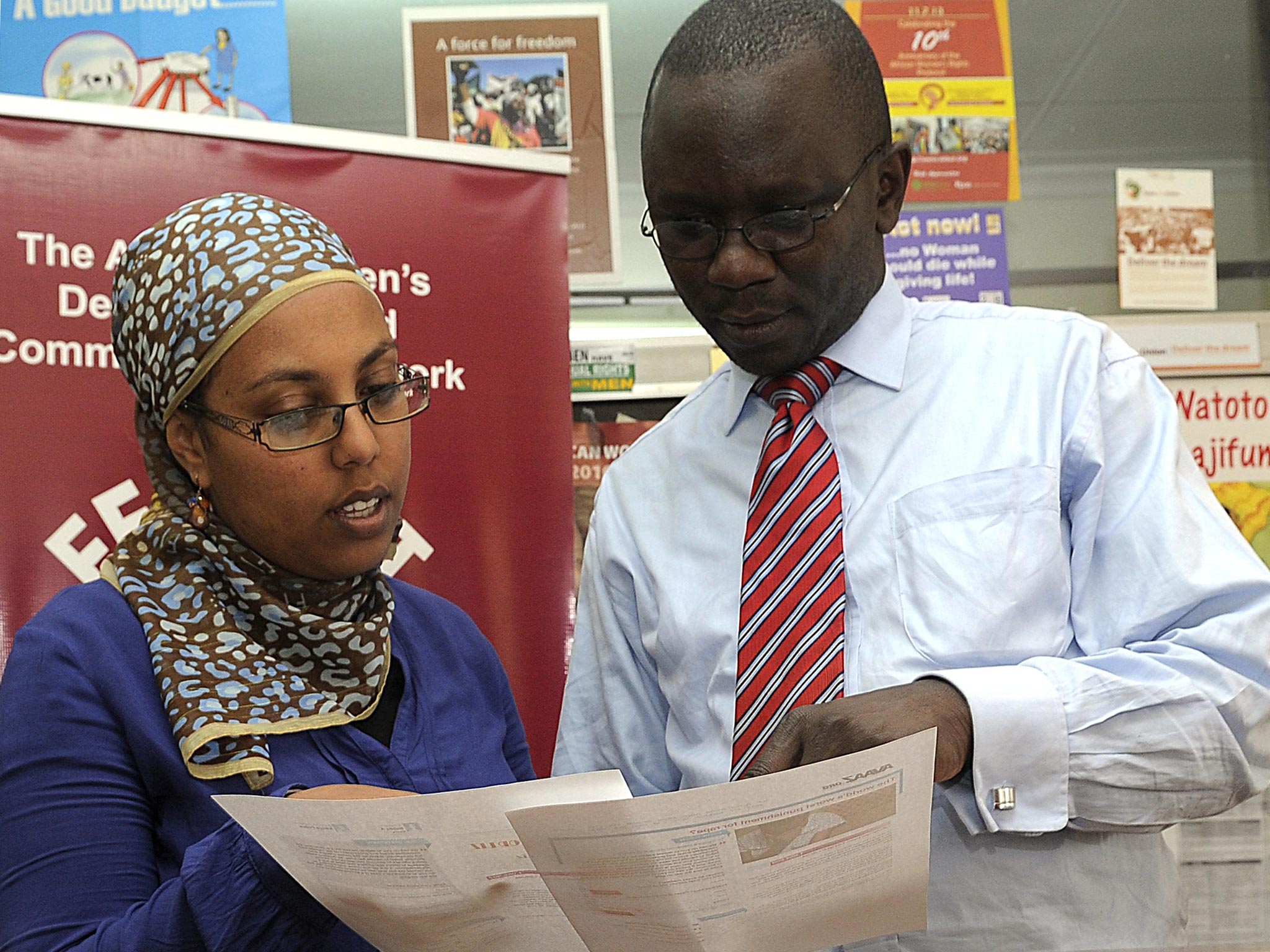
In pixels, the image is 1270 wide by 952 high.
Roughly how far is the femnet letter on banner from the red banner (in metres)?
1.17

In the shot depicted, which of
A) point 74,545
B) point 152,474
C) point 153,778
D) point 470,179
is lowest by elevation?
point 153,778

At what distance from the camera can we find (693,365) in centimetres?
315

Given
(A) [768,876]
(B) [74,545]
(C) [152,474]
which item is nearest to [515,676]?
(B) [74,545]

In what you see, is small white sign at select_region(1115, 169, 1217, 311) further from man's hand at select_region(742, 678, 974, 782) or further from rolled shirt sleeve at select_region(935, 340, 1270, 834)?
man's hand at select_region(742, 678, 974, 782)

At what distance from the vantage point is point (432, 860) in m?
1.03

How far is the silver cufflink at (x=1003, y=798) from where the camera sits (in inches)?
47.8

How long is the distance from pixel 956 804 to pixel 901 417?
443 millimetres

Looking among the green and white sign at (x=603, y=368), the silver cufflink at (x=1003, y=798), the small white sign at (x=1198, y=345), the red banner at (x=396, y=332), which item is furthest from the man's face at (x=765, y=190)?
the small white sign at (x=1198, y=345)

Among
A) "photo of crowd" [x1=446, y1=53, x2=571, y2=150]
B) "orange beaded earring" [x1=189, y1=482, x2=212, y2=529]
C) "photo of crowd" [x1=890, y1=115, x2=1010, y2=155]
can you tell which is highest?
"photo of crowd" [x1=446, y1=53, x2=571, y2=150]

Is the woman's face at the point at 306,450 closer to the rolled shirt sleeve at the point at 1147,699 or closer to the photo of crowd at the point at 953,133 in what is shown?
the rolled shirt sleeve at the point at 1147,699

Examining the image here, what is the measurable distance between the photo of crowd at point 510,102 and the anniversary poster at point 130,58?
45 centimetres

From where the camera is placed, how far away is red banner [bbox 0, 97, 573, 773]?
2037mm

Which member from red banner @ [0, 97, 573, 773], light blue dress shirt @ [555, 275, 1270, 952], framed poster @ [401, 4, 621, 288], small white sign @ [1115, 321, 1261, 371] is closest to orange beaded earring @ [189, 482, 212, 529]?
light blue dress shirt @ [555, 275, 1270, 952]

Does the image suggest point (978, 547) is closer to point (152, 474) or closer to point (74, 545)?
point (152, 474)
